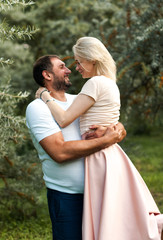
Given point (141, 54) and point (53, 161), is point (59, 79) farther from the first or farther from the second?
point (141, 54)

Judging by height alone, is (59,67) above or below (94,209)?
above

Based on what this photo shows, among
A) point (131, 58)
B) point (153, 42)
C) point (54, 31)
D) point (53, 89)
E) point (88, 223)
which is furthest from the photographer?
point (54, 31)

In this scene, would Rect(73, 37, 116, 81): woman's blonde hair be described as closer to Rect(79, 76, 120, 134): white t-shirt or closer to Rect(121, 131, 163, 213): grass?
Rect(79, 76, 120, 134): white t-shirt

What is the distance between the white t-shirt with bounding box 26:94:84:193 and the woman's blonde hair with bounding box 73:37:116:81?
0.46 m

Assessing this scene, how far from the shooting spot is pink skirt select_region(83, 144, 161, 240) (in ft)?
8.45

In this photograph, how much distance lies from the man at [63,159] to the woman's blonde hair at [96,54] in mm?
425

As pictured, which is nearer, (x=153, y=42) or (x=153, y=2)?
(x=153, y=42)

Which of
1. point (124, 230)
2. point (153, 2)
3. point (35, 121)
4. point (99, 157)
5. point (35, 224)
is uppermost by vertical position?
point (153, 2)

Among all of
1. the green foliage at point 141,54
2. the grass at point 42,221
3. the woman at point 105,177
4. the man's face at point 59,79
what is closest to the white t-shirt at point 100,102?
the woman at point 105,177

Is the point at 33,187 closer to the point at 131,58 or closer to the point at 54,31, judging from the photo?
the point at 131,58

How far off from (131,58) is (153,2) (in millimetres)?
915

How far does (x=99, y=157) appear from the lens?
Result: 2699mm

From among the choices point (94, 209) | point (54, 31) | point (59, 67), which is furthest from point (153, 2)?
point (54, 31)

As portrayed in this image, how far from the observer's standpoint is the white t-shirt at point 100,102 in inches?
105
